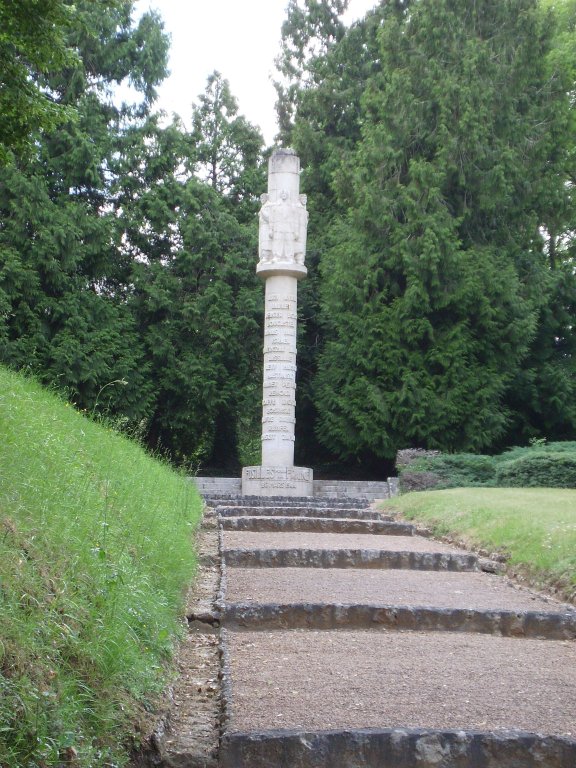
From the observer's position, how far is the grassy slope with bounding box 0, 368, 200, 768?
317 cm

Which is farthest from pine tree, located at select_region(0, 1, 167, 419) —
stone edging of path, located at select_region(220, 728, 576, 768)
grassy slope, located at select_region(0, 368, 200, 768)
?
stone edging of path, located at select_region(220, 728, 576, 768)

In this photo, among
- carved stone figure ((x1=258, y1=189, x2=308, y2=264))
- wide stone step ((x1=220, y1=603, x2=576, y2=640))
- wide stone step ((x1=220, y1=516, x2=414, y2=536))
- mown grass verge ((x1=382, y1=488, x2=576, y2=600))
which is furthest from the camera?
carved stone figure ((x1=258, y1=189, x2=308, y2=264))

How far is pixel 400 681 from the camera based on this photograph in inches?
186

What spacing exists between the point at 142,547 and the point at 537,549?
420 centimetres

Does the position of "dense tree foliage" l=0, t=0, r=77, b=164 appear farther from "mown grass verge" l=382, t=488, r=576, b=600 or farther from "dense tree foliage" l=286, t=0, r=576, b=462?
"dense tree foliage" l=286, t=0, r=576, b=462

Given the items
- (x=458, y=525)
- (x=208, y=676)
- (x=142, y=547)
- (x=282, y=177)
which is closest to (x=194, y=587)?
(x=142, y=547)

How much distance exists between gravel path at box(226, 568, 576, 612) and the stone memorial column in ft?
39.0

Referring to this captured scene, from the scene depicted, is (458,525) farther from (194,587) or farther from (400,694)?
(400,694)

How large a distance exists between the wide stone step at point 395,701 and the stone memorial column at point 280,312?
14556 mm

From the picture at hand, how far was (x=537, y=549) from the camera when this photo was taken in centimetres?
851

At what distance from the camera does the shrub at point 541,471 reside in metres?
15.8

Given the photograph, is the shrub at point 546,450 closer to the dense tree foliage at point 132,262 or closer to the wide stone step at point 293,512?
the wide stone step at point 293,512

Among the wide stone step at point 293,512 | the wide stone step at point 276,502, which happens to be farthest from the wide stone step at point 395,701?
the wide stone step at point 276,502

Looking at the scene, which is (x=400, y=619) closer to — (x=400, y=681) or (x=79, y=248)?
(x=400, y=681)
